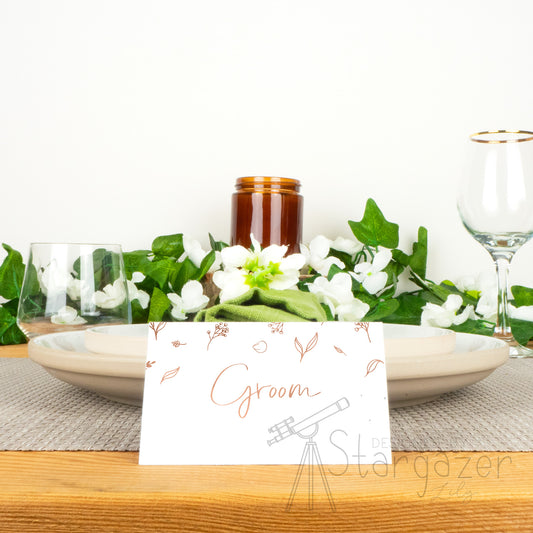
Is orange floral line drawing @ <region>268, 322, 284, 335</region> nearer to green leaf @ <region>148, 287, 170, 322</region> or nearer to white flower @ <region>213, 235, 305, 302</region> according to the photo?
white flower @ <region>213, 235, 305, 302</region>

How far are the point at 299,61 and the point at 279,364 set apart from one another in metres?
0.90

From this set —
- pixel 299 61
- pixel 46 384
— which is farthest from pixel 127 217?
pixel 46 384

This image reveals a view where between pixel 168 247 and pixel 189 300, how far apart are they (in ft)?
0.62

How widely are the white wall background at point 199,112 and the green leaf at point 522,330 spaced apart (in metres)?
0.31

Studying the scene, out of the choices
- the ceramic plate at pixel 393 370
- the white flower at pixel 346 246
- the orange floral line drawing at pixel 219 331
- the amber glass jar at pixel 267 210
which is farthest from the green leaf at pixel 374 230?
the orange floral line drawing at pixel 219 331

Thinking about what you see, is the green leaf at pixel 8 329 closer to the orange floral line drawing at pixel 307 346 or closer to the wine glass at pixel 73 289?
the wine glass at pixel 73 289

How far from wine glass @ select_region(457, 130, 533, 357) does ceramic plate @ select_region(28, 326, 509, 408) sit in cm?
40

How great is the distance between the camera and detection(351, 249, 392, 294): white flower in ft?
2.75

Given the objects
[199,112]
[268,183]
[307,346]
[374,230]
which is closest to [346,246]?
[374,230]

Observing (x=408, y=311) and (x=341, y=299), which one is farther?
(x=408, y=311)

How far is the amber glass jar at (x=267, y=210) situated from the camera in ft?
3.04

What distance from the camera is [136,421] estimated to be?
424mm

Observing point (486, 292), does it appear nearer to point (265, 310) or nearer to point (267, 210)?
point (267, 210)

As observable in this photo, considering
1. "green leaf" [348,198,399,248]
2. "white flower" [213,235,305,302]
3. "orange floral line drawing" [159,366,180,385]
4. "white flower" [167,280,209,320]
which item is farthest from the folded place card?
"green leaf" [348,198,399,248]
